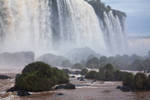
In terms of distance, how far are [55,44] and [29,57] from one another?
769 inches

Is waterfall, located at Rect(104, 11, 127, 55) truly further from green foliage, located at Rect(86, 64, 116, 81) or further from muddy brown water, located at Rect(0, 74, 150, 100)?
muddy brown water, located at Rect(0, 74, 150, 100)

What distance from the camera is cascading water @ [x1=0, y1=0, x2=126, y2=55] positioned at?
63188 mm

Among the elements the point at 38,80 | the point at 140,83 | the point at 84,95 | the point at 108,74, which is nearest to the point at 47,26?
the point at 108,74

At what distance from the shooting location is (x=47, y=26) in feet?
238

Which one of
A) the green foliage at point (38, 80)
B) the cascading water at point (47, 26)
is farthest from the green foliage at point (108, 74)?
the cascading water at point (47, 26)

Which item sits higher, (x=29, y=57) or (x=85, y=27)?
(x=85, y=27)

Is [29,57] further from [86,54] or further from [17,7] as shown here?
[86,54]

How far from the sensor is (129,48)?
129750 millimetres

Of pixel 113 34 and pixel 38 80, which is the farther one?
pixel 113 34

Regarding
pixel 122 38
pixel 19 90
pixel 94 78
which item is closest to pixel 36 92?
pixel 19 90

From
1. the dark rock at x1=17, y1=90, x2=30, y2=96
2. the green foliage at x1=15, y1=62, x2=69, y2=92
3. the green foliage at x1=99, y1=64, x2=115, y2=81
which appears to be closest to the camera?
the dark rock at x1=17, y1=90, x2=30, y2=96

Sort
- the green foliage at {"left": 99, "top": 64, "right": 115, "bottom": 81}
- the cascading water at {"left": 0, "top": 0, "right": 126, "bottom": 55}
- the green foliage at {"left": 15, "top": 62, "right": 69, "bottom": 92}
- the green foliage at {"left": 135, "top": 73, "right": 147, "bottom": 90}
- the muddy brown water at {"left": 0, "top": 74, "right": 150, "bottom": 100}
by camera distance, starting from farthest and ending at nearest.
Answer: the cascading water at {"left": 0, "top": 0, "right": 126, "bottom": 55}, the green foliage at {"left": 99, "top": 64, "right": 115, "bottom": 81}, the green foliage at {"left": 135, "top": 73, "right": 147, "bottom": 90}, the green foliage at {"left": 15, "top": 62, "right": 69, "bottom": 92}, the muddy brown water at {"left": 0, "top": 74, "right": 150, "bottom": 100}

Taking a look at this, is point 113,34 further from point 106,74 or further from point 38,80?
point 38,80

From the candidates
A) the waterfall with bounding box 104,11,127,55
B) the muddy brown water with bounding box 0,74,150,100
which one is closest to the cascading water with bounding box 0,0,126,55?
the waterfall with bounding box 104,11,127,55
